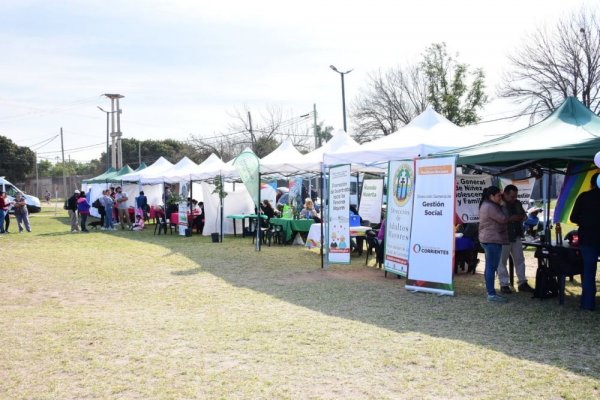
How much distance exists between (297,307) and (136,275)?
14.0ft

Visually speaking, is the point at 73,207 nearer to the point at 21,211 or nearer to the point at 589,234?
the point at 21,211

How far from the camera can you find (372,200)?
49.4 feet

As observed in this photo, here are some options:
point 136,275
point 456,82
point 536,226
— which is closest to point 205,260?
point 136,275

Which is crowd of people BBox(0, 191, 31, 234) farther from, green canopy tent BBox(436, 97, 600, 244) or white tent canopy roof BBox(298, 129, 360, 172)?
green canopy tent BBox(436, 97, 600, 244)

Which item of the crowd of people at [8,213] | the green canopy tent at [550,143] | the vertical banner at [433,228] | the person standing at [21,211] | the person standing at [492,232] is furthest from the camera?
the person standing at [21,211]

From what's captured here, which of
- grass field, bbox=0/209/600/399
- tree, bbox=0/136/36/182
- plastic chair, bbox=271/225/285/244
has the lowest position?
grass field, bbox=0/209/600/399

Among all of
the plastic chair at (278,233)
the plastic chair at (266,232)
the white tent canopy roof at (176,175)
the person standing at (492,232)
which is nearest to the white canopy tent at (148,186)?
the white tent canopy roof at (176,175)

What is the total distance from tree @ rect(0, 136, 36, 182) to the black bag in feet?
192

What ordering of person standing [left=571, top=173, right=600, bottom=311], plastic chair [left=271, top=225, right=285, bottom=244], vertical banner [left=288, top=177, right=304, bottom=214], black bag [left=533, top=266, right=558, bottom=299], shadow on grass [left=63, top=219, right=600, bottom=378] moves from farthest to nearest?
vertical banner [left=288, top=177, right=304, bottom=214] < plastic chair [left=271, top=225, right=285, bottom=244] < black bag [left=533, top=266, right=558, bottom=299] < person standing [left=571, top=173, right=600, bottom=311] < shadow on grass [left=63, top=219, right=600, bottom=378]

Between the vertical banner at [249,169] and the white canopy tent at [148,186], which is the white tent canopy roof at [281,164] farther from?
the white canopy tent at [148,186]

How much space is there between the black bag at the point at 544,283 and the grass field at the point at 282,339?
138mm

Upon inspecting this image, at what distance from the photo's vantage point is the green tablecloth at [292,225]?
1506 centimetres

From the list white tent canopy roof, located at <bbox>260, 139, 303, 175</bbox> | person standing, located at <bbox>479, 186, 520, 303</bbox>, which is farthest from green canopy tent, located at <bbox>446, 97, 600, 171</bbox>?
white tent canopy roof, located at <bbox>260, 139, 303, 175</bbox>

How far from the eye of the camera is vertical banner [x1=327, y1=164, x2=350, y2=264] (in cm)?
1010
